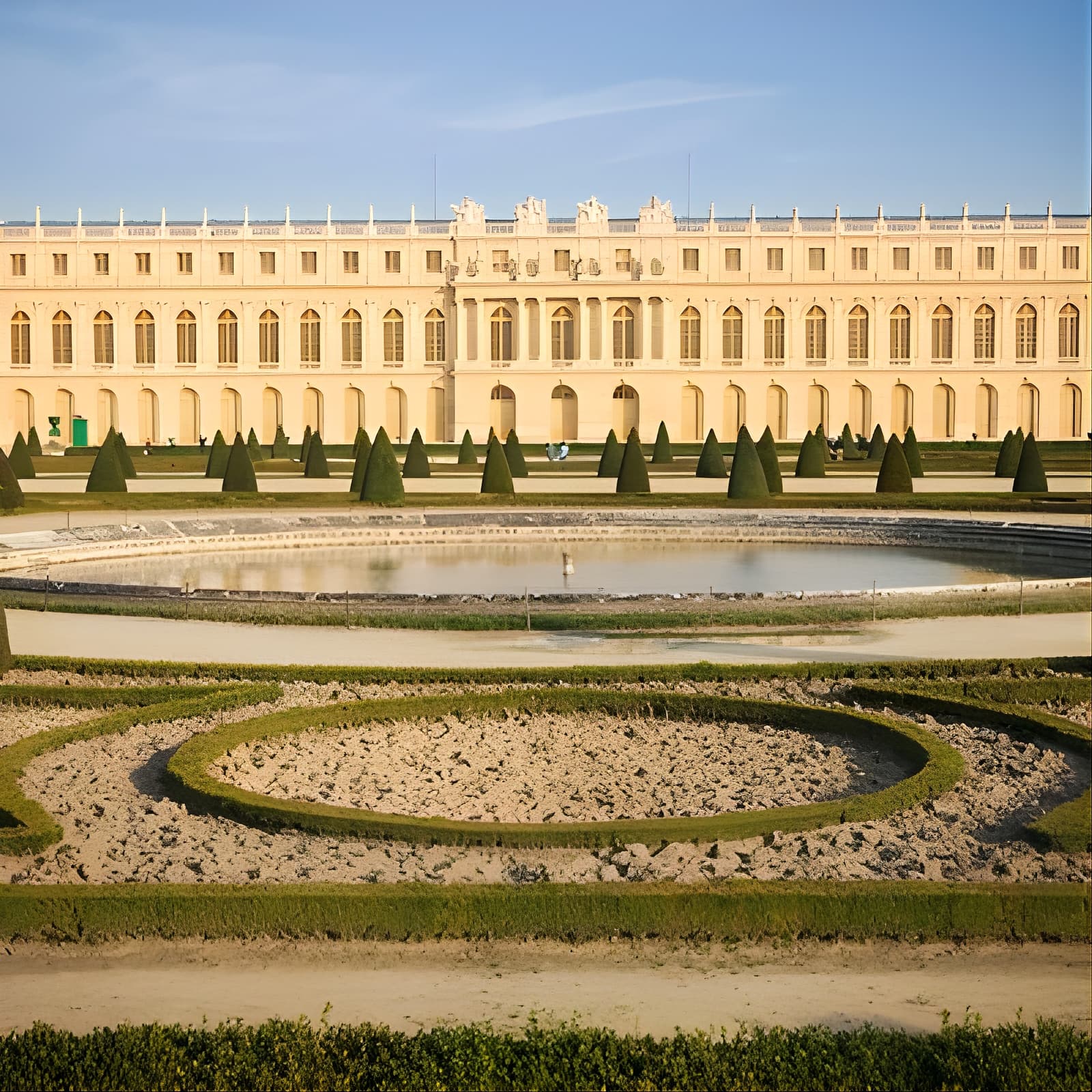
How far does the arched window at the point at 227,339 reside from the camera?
55.2m

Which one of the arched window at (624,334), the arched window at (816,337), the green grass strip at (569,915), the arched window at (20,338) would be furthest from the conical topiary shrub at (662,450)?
the green grass strip at (569,915)

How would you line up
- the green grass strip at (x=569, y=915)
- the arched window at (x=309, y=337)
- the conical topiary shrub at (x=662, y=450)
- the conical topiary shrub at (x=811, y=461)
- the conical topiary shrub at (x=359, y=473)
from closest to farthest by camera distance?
the green grass strip at (x=569, y=915)
the conical topiary shrub at (x=359, y=473)
the conical topiary shrub at (x=811, y=461)
the conical topiary shrub at (x=662, y=450)
the arched window at (x=309, y=337)

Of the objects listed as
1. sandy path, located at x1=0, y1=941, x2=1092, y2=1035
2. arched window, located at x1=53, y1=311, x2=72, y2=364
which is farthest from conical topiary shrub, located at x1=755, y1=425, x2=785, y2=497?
arched window, located at x1=53, y1=311, x2=72, y2=364

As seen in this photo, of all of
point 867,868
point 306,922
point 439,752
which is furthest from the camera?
point 439,752

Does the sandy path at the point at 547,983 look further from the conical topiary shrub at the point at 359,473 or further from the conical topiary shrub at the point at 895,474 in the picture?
the conical topiary shrub at the point at 895,474

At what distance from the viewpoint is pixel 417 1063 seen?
371cm

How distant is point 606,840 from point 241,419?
5083cm

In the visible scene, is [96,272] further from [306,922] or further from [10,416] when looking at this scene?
[306,922]

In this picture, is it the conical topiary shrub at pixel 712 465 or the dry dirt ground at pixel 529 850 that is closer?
the dry dirt ground at pixel 529 850

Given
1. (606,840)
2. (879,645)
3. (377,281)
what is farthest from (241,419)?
(606,840)

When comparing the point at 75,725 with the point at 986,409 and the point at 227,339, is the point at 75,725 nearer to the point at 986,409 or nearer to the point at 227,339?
the point at 227,339

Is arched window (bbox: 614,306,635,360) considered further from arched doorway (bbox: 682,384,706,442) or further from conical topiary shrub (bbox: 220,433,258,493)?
conical topiary shrub (bbox: 220,433,258,493)

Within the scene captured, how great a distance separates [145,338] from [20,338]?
447 centimetres

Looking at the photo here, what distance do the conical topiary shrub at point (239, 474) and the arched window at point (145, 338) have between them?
30.1 m
